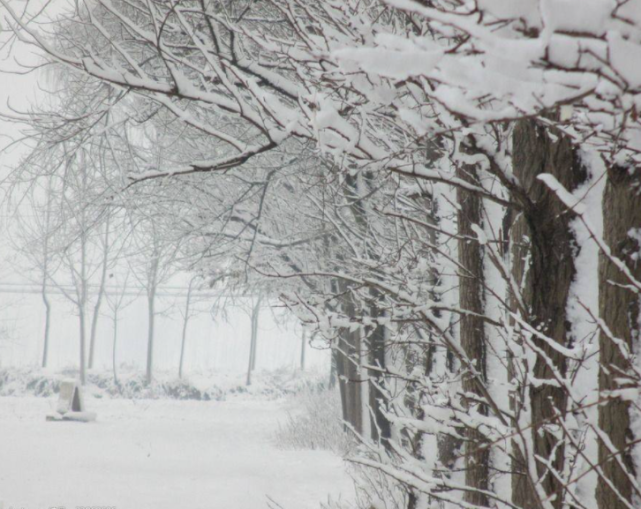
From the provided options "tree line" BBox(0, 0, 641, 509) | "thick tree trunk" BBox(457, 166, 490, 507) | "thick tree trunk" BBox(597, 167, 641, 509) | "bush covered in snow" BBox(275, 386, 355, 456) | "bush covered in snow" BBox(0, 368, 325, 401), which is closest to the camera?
"tree line" BBox(0, 0, 641, 509)

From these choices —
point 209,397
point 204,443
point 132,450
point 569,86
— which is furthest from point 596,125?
point 209,397

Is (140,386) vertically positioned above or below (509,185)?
below

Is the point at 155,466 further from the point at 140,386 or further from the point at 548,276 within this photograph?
the point at 140,386

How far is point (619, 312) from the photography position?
1.85 m

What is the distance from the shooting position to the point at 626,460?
1777mm

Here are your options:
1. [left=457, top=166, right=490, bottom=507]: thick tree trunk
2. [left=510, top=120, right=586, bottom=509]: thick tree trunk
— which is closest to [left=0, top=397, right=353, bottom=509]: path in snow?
[left=457, top=166, right=490, bottom=507]: thick tree trunk

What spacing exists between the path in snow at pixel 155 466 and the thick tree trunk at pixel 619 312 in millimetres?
2988

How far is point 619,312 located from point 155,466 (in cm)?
935

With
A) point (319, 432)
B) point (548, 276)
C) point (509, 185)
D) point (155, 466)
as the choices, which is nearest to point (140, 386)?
point (319, 432)

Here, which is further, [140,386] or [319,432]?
[140,386]

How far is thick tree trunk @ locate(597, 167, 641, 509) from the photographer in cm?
180

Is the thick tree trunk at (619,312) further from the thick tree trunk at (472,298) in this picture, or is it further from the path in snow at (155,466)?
the path in snow at (155,466)

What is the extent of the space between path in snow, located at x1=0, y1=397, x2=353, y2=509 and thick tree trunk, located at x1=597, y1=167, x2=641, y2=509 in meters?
2.99

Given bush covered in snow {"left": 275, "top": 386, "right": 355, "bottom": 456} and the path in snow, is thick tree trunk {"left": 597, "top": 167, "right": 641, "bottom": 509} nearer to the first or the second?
the path in snow
